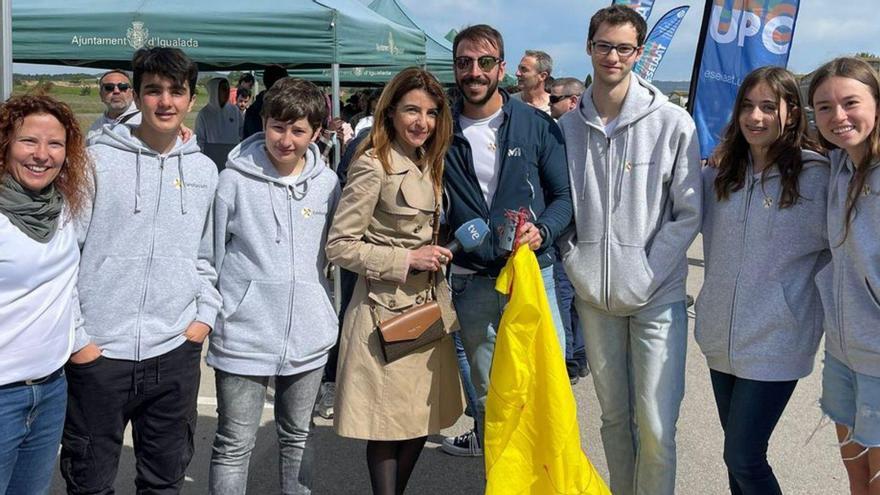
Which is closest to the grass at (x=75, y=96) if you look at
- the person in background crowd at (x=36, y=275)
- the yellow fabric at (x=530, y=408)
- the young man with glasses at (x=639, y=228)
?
the person in background crowd at (x=36, y=275)

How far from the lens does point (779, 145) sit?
284cm

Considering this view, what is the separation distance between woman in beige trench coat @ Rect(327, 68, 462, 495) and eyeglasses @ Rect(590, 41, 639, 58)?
25.3 inches

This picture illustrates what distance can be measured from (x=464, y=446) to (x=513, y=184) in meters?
1.93

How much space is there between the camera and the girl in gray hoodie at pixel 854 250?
2506mm

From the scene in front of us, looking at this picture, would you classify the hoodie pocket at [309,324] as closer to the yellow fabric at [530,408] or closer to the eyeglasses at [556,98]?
the yellow fabric at [530,408]

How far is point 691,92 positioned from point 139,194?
598 cm

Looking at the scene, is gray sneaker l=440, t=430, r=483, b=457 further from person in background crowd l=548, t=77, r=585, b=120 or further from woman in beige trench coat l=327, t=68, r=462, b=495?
person in background crowd l=548, t=77, r=585, b=120

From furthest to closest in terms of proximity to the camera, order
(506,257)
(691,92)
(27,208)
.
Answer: (691,92)
(506,257)
(27,208)

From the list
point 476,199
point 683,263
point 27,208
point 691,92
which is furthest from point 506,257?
point 691,92

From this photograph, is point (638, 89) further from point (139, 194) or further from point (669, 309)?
point (139, 194)

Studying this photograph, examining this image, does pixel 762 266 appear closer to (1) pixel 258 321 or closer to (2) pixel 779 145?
(2) pixel 779 145

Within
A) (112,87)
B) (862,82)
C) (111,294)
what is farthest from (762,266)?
(112,87)

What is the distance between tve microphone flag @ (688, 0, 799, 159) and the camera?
280 inches

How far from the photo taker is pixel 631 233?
3027 millimetres
